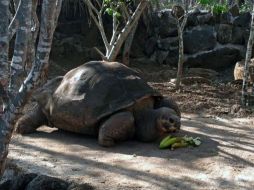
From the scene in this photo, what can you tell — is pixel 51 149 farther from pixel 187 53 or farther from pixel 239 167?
pixel 187 53

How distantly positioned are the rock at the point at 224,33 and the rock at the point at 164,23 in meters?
1.10

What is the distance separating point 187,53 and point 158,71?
96 centimetres

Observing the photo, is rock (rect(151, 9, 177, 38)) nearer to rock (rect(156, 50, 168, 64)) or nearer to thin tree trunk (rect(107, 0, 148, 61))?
rock (rect(156, 50, 168, 64))

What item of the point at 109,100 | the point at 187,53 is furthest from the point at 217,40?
the point at 109,100

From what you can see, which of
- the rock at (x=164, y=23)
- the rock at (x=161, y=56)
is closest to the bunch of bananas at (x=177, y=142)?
the rock at (x=161, y=56)

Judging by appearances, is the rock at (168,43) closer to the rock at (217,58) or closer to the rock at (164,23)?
the rock at (164,23)

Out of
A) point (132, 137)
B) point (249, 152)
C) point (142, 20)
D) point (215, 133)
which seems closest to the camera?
point (249, 152)

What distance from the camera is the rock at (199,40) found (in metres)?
12.1

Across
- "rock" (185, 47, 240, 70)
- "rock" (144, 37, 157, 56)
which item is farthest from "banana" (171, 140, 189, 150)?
"rock" (144, 37, 157, 56)

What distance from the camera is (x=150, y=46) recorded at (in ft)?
42.9

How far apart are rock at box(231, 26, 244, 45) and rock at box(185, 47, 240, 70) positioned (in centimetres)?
20

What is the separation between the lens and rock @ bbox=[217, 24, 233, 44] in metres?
12.0

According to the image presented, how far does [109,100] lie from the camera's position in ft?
19.9

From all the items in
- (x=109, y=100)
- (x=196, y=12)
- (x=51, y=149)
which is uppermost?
(x=196, y=12)
